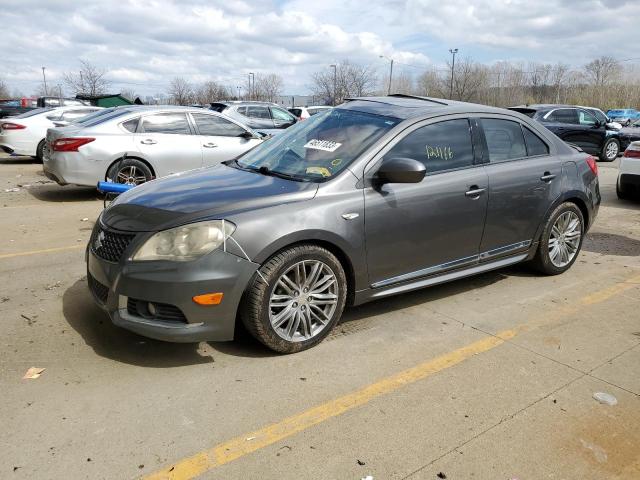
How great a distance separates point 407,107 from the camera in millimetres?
4492

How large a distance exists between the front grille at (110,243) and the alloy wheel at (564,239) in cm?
385

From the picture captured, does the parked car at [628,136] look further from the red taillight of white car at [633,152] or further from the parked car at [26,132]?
the parked car at [26,132]

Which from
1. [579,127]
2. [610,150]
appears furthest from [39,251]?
[610,150]

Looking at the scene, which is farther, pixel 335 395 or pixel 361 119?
pixel 361 119

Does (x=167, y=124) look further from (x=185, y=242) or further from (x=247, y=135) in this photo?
(x=185, y=242)

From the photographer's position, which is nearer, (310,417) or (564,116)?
(310,417)

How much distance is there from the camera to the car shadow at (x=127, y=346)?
352cm

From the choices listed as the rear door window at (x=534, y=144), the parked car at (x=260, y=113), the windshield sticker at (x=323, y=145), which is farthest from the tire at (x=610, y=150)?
the windshield sticker at (x=323, y=145)

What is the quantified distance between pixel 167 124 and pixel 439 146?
6.06 meters

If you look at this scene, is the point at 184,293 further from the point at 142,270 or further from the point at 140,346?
the point at 140,346

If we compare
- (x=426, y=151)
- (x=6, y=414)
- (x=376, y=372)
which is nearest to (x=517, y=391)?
(x=376, y=372)

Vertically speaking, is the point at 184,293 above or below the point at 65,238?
above

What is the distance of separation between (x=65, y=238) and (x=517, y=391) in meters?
5.38

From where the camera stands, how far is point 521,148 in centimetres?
493
